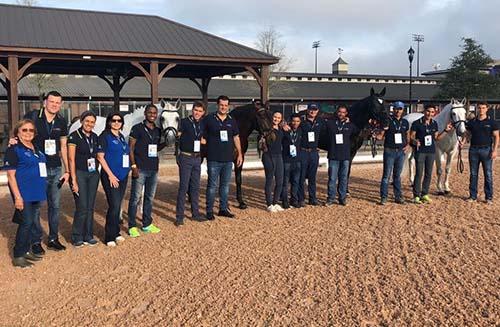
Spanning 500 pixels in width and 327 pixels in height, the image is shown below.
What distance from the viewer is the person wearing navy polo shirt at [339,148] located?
7914mm

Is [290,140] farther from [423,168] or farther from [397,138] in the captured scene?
[423,168]

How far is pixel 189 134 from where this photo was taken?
21.8ft

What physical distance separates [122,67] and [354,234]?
12.4 metres

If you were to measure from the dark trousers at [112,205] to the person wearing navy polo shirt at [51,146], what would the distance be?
48cm

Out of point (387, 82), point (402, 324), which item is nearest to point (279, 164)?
point (402, 324)

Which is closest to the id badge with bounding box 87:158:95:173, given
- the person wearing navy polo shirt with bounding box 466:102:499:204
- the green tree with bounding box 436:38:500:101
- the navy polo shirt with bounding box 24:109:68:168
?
the navy polo shirt with bounding box 24:109:68:168

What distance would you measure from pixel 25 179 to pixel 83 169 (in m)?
0.74

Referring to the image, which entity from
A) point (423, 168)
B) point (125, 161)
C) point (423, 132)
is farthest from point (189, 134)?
point (423, 168)

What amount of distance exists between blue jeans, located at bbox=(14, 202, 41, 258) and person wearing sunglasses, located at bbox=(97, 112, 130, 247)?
34.3 inches

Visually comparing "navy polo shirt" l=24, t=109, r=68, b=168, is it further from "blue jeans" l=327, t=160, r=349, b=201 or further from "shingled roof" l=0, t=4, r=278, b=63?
"shingled roof" l=0, t=4, r=278, b=63

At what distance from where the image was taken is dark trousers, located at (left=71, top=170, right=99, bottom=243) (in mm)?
5570

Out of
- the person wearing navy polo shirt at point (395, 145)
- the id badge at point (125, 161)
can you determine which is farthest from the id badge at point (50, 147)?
the person wearing navy polo shirt at point (395, 145)

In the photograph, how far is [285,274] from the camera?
4.66m

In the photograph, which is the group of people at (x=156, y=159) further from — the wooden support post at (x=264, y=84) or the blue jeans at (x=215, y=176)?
the wooden support post at (x=264, y=84)
